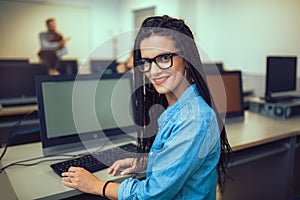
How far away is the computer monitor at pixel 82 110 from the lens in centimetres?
125

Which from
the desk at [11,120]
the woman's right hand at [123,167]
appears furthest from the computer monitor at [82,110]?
the desk at [11,120]

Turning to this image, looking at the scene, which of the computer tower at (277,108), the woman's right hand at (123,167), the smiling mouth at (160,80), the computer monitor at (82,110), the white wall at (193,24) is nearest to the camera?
the smiling mouth at (160,80)

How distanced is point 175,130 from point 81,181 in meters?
0.38

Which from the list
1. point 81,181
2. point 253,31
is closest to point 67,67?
point 253,31

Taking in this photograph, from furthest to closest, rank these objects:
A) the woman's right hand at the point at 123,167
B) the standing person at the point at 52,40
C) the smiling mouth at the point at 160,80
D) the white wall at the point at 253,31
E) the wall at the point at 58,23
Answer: the wall at the point at 58,23 → the standing person at the point at 52,40 → the white wall at the point at 253,31 → the woman's right hand at the point at 123,167 → the smiling mouth at the point at 160,80

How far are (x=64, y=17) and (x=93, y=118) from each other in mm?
4806

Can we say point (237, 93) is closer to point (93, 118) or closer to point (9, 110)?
point (93, 118)

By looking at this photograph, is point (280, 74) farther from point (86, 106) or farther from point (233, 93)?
point (86, 106)

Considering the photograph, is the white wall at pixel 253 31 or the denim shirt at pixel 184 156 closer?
the denim shirt at pixel 184 156

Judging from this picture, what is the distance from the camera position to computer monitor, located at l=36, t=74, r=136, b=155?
4.10ft

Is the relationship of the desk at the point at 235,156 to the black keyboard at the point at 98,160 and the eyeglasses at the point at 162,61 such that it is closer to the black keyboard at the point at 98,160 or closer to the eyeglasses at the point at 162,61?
the black keyboard at the point at 98,160

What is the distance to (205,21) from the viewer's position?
4.18 meters

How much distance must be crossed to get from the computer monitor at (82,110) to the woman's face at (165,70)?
1.75 ft

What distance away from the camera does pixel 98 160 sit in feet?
3.82
